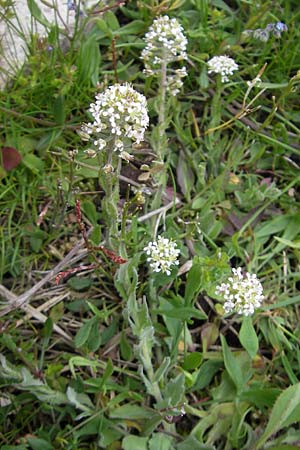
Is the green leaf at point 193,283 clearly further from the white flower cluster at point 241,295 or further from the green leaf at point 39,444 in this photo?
the green leaf at point 39,444

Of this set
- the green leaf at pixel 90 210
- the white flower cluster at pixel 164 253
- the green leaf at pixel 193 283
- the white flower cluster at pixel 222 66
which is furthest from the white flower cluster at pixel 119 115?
the white flower cluster at pixel 222 66

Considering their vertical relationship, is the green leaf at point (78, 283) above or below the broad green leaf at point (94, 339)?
above

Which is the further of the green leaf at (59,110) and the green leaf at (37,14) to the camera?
the green leaf at (37,14)

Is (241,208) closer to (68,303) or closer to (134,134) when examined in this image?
(68,303)

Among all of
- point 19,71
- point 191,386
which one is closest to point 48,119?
point 19,71

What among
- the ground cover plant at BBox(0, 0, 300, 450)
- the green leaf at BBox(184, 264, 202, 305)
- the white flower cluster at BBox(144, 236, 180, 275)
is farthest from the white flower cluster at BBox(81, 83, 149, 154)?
the green leaf at BBox(184, 264, 202, 305)

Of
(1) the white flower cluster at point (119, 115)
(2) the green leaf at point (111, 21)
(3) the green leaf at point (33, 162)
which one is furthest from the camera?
(2) the green leaf at point (111, 21)

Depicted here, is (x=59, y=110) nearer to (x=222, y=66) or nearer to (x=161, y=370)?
(x=222, y=66)
